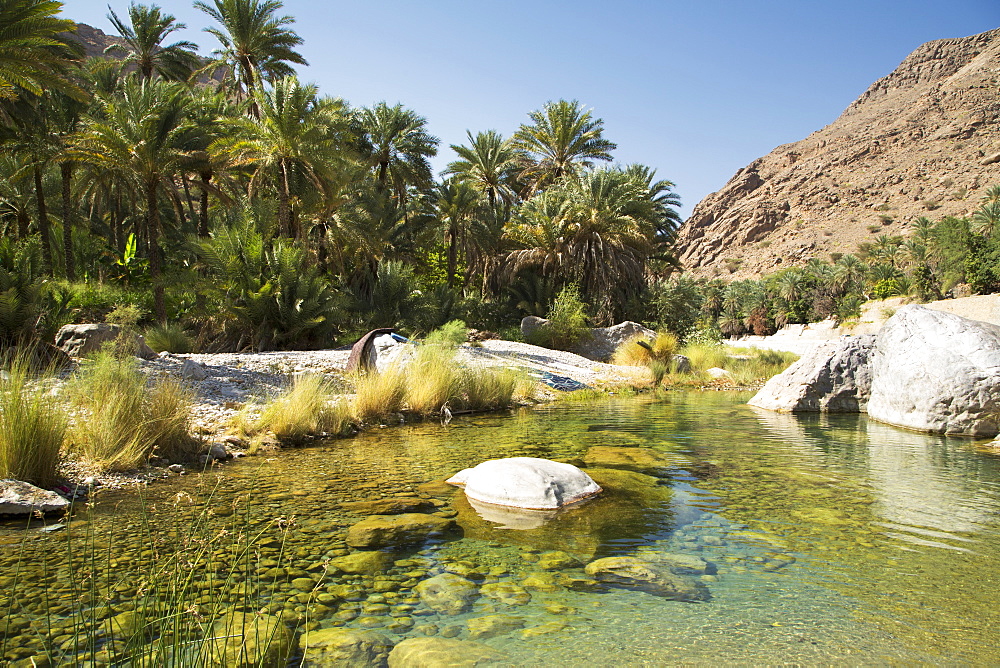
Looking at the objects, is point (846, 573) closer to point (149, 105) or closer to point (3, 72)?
point (3, 72)

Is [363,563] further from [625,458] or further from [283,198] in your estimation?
[283,198]

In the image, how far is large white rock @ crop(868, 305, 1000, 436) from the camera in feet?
26.3

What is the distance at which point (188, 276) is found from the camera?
19641mm

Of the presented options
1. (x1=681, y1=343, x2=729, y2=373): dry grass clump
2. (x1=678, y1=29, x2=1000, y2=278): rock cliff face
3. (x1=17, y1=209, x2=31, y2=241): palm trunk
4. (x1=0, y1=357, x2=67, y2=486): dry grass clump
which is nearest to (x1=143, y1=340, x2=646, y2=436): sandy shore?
(x1=0, y1=357, x2=67, y2=486): dry grass clump

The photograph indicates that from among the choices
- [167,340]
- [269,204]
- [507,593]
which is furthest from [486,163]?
[507,593]

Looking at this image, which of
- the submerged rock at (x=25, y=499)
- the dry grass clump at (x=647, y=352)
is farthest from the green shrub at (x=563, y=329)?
the submerged rock at (x=25, y=499)

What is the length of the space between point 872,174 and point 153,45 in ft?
291

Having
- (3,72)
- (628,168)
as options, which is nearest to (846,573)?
(3,72)

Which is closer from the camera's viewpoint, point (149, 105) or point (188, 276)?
point (149, 105)

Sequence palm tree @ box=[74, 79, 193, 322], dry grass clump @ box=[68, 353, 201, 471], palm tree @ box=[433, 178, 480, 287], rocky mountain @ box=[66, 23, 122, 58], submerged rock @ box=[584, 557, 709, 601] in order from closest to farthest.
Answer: submerged rock @ box=[584, 557, 709, 601] < dry grass clump @ box=[68, 353, 201, 471] < palm tree @ box=[74, 79, 193, 322] < palm tree @ box=[433, 178, 480, 287] < rocky mountain @ box=[66, 23, 122, 58]

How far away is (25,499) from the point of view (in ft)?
15.0

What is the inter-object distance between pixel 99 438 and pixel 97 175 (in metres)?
22.9

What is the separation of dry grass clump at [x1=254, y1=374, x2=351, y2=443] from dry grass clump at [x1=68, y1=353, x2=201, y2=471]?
41.0 inches

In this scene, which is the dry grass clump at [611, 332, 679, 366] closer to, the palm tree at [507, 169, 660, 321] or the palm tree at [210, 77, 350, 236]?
Answer: the palm tree at [507, 169, 660, 321]
